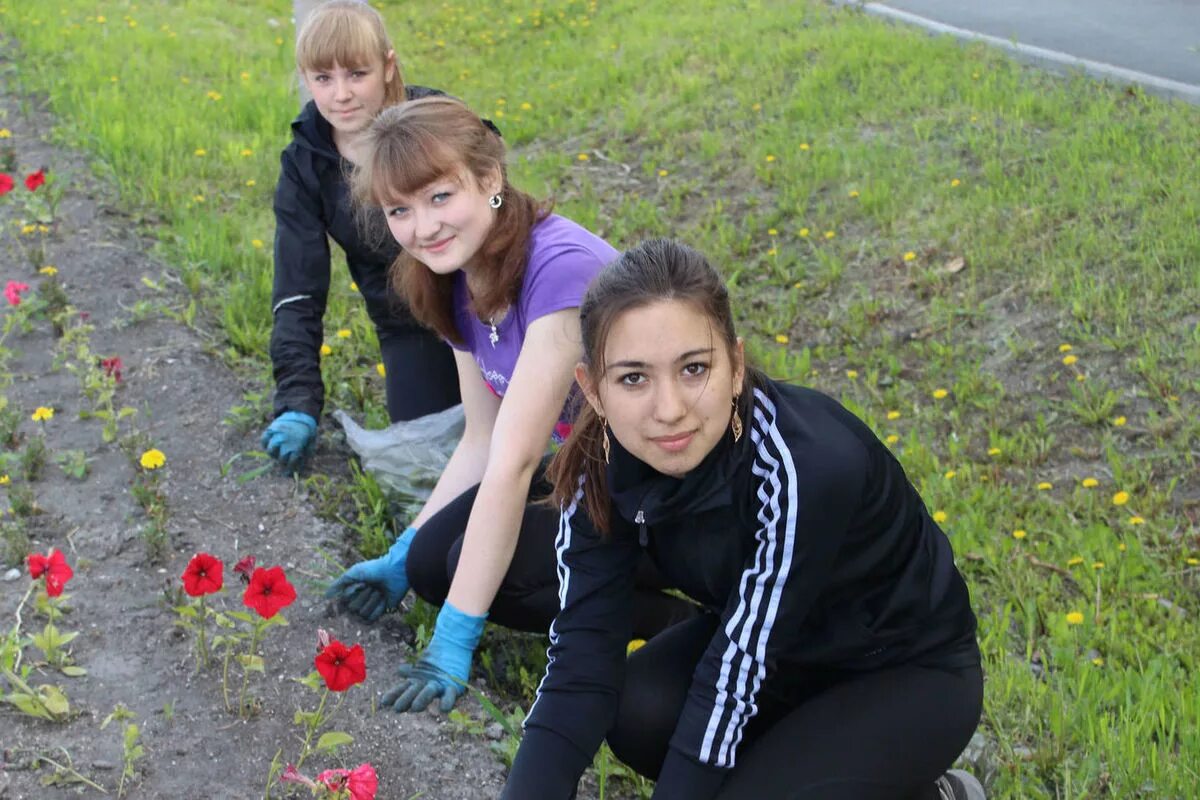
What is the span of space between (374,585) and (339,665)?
79 cm

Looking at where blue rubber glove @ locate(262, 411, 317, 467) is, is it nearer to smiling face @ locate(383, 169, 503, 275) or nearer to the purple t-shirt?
the purple t-shirt

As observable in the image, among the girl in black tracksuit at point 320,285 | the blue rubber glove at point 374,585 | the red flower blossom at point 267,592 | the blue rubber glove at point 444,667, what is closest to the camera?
the red flower blossom at point 267,592

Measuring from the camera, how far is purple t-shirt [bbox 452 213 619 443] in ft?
8.42

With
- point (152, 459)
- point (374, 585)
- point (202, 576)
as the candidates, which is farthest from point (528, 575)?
point (152, 459)

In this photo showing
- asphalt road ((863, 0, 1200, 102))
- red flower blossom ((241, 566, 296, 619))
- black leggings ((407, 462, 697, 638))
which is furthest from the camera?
asphalt road ((863, 0, 1200, 102))

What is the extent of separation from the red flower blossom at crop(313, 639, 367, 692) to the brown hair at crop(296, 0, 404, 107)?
1691 mm

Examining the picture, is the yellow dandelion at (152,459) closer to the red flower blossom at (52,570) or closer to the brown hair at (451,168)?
the red flower blossom at (52,570)

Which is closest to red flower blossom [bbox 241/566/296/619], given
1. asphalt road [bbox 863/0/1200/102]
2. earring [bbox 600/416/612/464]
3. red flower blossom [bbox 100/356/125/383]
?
earring [bbox 600/416/612/464]

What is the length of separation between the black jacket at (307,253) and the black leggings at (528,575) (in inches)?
32.2

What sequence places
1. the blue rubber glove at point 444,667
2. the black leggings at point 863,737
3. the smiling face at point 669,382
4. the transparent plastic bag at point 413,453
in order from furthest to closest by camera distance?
the transparent plastic bag at point 413,453 < the blue rubber glove at point 444,667 < the black leggings at point 863,737 < the smiling face at point 669,382

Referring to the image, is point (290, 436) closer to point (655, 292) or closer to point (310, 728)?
point (310, 728)

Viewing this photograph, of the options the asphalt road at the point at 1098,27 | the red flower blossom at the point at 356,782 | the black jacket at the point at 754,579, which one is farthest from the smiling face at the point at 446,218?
the asphalt road at the point at 1098,27

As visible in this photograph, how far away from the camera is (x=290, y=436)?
344cm

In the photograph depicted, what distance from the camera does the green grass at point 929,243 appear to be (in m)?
2.97
